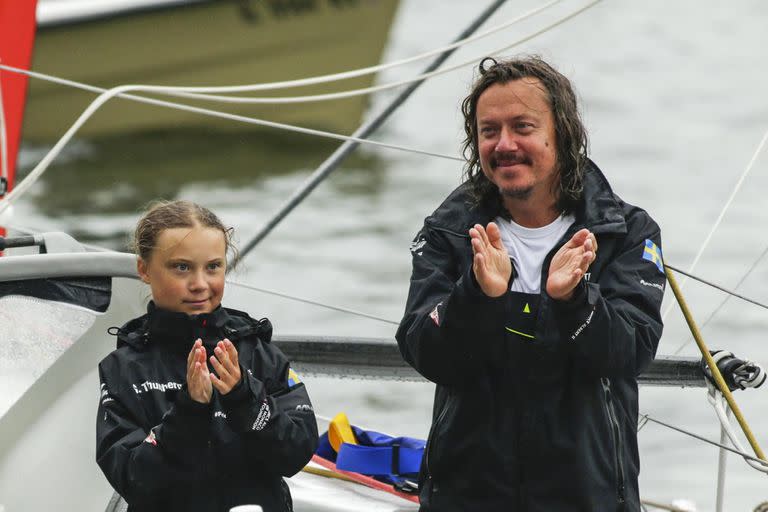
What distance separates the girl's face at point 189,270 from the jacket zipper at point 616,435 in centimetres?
58

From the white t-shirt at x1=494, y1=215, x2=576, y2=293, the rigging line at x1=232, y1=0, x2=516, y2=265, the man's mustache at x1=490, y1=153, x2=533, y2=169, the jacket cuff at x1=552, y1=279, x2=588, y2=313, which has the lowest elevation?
the jacket cuff at x1=552, y1=279, x2=588, y2=313

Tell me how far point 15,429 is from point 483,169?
854mm

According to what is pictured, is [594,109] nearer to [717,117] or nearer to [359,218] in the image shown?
[717,117]

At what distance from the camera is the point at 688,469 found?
519 centimetres

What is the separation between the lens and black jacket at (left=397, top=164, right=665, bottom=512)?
6.30 ft

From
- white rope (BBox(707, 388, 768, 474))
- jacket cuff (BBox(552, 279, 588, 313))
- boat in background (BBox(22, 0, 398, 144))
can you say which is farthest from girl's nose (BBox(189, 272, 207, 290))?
boat in background (BBox(22, 0, 398, 144))

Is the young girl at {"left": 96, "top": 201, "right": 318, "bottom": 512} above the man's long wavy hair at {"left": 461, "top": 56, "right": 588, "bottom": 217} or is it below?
below

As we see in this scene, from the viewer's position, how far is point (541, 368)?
198 cm

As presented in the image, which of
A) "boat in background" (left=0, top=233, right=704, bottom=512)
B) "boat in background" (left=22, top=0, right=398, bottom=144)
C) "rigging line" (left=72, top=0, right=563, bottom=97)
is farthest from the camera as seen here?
"boat in background" (left=22, top=0, right=398, bottom=144)

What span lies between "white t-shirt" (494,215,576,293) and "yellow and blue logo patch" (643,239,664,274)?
0.37 ft

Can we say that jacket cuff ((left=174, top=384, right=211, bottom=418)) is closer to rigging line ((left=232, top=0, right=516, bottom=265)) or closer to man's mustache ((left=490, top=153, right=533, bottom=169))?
man's mustache ((left=490, top=153, right=533, bottom=169))

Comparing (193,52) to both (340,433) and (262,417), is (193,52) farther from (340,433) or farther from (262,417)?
(262,417)

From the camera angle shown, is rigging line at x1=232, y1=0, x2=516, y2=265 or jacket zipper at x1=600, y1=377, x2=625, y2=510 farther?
rigging line at x1=232, y1=0, x2=516, y2=265

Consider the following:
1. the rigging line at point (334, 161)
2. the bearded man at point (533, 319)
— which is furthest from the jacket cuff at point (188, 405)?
the rigging line at point (334, 161)
